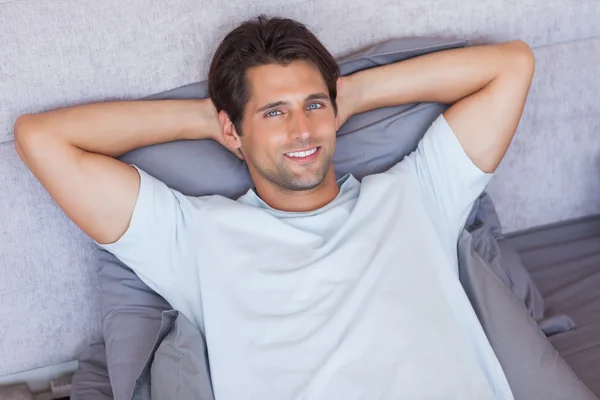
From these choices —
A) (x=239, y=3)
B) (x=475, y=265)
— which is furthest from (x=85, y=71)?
(x=475, y=265)

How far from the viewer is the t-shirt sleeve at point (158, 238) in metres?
1.58

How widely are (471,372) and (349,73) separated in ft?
2.56

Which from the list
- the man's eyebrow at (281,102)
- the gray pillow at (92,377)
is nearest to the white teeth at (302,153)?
the man's eyebrow at (281,102)

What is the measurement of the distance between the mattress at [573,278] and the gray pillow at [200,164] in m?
0.51

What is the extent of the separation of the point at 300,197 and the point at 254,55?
13.2 inches

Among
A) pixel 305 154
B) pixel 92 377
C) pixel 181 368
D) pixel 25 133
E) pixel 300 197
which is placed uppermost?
pixel 25 133

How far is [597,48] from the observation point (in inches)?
81.0

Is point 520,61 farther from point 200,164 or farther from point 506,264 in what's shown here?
point 200,164

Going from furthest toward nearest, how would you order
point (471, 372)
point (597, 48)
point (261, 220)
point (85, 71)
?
point (597, 48) → point (85, 71) → point (261, 220) → point (471, 372)

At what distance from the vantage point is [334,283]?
1563 mm

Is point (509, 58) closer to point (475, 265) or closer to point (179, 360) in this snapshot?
point (475, 265)

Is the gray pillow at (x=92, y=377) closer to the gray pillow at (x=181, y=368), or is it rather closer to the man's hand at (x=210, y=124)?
the gray pillow at (x=181, y=368)

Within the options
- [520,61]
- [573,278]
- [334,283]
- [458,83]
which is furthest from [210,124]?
[573,278]

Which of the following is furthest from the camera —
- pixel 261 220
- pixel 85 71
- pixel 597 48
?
pixel 597 48
